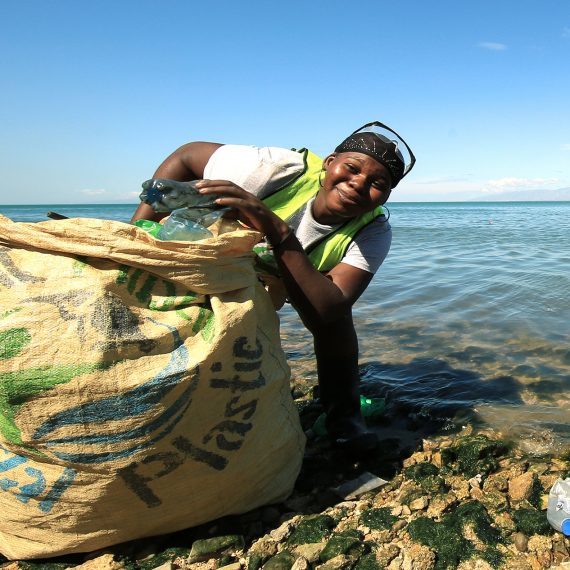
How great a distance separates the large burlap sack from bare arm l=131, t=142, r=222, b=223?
0.83 m

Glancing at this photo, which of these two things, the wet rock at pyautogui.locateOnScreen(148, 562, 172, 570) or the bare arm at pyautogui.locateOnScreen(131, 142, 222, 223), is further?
the bare arm at pyautogui.locateOnScreen(131, 142, 222, 223)

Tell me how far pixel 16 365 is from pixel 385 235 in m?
1.65

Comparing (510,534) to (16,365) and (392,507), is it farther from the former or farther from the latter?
(16,365)

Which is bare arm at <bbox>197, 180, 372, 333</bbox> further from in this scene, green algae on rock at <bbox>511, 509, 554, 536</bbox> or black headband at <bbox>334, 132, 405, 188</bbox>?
green algae on rock at <bbox>511, 509, 554, 536</bbox>

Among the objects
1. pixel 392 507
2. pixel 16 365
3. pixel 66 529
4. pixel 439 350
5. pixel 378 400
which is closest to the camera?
pixel 16 365

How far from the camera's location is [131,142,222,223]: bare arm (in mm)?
2578

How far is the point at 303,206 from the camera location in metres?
2.47

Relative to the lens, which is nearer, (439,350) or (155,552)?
(155,552)

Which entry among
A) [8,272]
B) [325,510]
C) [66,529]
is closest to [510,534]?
[325,510]

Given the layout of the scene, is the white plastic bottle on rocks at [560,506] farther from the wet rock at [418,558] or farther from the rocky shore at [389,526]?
the wet rock at [418,558]

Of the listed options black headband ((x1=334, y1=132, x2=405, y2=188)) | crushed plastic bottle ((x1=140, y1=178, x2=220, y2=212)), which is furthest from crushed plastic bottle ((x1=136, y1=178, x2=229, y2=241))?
black headband ((x1=334, y1=132, x2=405, y2=188))

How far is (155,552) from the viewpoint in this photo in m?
1.93

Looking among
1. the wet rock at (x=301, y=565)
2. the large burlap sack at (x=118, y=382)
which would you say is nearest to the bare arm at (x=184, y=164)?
the large burlap sack at (x=118, y=382)

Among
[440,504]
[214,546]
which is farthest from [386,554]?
[214,546]
